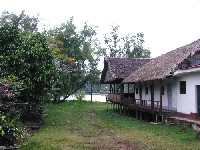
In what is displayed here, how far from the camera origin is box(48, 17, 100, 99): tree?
141 ft

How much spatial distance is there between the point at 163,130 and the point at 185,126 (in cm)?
133

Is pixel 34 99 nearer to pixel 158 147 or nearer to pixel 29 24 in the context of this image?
pixel 158 147

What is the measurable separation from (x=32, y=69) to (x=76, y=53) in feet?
80.9

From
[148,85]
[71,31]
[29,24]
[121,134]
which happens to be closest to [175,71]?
[121,134]

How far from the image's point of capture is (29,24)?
37.1m

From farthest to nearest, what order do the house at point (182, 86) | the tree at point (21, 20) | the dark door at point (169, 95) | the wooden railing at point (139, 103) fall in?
the tree at point (21, 20) < the wooden railing at point (139, 103) < the dark door at point (169, 95) < the house at point (182, 86)

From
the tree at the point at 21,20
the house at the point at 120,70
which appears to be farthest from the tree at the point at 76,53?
the house at the point at 120,70

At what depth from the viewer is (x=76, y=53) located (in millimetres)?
44312

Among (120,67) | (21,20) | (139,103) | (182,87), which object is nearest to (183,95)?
(182,87)

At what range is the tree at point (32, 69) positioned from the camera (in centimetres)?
1942

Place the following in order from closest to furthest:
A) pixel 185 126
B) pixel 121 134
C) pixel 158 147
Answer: pixel 158 147 < pixel 121 134 < pixel 185 126

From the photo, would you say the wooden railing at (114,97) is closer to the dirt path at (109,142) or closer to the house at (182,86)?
the house at (182,86)

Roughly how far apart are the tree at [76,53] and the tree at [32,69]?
20585 millimetres

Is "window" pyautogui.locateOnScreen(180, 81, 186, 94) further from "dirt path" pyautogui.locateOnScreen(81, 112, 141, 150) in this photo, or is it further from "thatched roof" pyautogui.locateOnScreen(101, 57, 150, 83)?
"thatched roof" pyautogui.locateOnScreen(101, 57, 150, 83)
